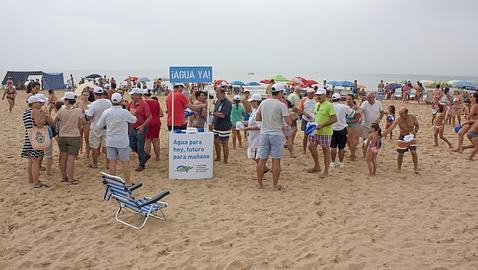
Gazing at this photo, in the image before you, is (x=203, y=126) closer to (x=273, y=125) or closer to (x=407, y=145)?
(x=273, y=125)

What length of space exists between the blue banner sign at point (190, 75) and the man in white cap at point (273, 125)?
1229 mm

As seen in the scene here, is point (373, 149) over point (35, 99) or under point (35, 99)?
under

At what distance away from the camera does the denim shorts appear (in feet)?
20.0

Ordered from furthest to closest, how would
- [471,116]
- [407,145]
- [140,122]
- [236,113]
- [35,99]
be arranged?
[471,116] < [236,113] < [407,145] < [140,122] < [35,99]

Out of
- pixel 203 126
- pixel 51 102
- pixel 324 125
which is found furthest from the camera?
pixel 51 102

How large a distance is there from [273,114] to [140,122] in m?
2.33

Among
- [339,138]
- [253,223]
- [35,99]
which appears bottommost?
[253,223]

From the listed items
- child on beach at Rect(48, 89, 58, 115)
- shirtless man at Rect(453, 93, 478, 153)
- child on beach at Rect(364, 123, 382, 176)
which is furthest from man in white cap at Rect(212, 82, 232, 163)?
shirtless man at Rect(453, 93, 478, 153)

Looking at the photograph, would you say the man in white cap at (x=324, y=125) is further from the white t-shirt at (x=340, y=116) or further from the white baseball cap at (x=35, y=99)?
the white baseball cap at (x=35, y=99)

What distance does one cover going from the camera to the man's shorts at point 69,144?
→ 20.8 feet

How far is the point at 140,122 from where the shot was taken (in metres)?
7.03

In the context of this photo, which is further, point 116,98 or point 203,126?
point 203,126

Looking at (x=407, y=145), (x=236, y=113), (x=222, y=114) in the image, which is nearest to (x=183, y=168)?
(x=222, y=114)

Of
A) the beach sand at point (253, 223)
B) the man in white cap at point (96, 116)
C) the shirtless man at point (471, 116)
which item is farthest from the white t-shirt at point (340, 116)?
the man in white cap at point (96, 116)
